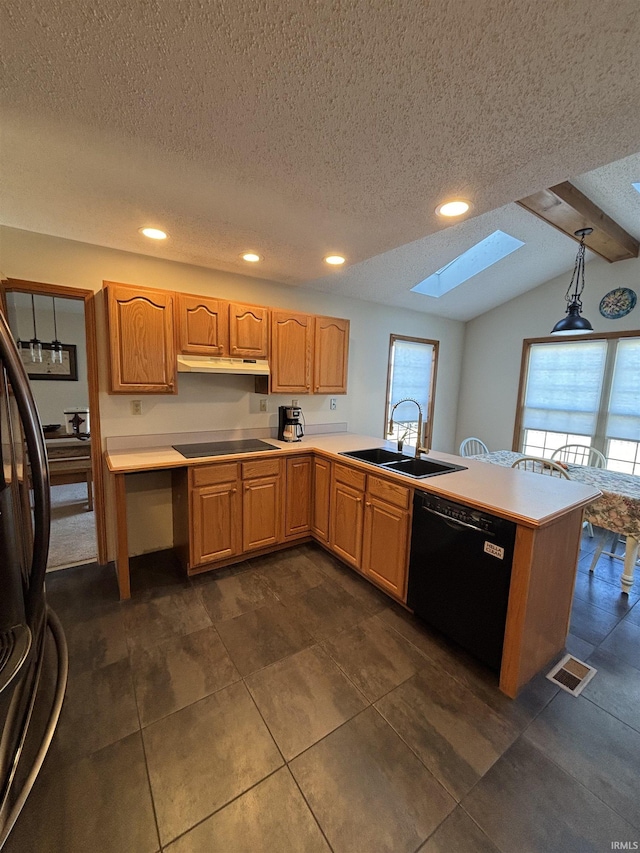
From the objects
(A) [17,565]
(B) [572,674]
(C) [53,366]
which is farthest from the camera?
(C) [53,366]

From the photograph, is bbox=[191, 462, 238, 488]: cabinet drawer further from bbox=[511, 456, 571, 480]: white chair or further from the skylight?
the skylight

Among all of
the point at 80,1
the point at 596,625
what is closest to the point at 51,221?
the point at 80,1

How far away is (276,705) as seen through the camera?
1.58m

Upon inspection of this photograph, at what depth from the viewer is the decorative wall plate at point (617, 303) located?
11.8ft

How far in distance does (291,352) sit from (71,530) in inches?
105

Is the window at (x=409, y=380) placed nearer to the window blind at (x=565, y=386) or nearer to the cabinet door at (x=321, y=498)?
the window blind at (x=565, y=386)

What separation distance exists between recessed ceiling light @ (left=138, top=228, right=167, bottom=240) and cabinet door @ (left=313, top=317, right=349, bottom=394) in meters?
1.38

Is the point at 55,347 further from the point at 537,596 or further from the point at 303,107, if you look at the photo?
the point at 537,596

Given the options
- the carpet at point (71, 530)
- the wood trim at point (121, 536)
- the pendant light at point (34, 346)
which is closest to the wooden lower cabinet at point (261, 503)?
the wood trim at point (121, 536)

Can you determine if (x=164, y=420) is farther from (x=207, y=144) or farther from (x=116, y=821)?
(x=116, y=821)

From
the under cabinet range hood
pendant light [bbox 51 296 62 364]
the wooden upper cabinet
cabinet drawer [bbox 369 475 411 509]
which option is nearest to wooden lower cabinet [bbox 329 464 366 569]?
cabinet drawer [bbox 369 475 411 509]

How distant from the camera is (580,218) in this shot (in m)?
2.85

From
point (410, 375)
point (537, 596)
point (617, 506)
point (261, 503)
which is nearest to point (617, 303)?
point (410, 375)

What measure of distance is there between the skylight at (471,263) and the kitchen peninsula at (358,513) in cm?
202
